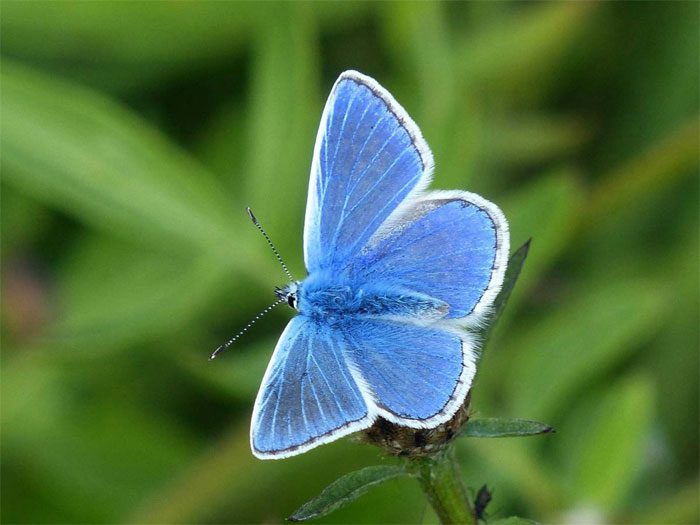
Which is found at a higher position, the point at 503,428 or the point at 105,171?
the point at 105,171

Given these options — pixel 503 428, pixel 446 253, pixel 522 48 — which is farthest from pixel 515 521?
pixel 522 48

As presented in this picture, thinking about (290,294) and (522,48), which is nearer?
(290,294)

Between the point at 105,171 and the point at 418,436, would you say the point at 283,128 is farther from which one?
the point at 418,436

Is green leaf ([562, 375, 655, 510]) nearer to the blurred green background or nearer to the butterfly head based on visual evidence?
the blurred green background

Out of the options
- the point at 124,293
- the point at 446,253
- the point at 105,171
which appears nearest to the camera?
the point at 446,253

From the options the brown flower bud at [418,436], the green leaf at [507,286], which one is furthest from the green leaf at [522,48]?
the brown flower bud at [418,436]

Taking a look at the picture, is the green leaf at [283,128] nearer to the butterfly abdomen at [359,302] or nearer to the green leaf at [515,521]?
the butterfly abdomen at [359,302]
